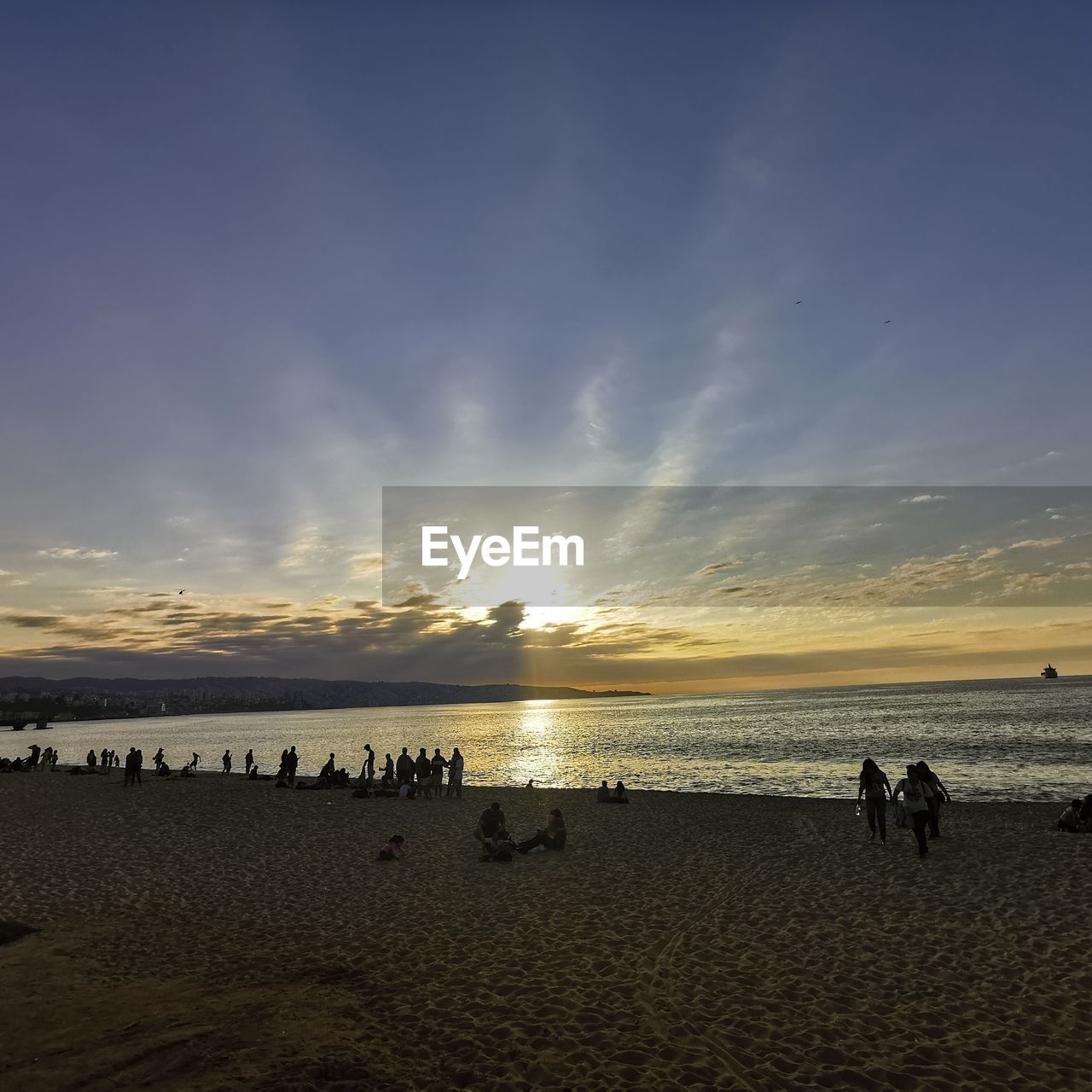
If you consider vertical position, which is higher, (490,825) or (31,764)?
(490,825)

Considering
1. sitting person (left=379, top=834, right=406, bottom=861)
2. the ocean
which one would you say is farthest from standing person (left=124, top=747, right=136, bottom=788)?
sitting person (left=379, top=834, right=406, bottom=861)

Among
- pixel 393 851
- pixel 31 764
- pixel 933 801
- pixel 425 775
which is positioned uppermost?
pixel 933 801

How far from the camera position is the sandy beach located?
705 centimetres

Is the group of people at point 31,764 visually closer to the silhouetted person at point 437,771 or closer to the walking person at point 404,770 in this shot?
the walking person at point 404,770

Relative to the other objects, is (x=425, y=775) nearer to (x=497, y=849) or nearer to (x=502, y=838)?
(x=502, y=838)

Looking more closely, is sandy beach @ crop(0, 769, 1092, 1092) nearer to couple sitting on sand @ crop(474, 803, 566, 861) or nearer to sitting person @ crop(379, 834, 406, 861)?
couple sitting on sand @ crop(474, 803, 566, 861)

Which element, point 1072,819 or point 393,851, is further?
point 1072,819

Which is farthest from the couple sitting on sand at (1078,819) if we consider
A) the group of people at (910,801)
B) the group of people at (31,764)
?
the group of people at (31,764)

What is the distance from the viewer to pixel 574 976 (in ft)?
31.2

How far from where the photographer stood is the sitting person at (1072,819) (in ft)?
60.6

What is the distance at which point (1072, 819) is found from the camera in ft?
61.0

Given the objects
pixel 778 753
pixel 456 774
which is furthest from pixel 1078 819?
pixel 778 753

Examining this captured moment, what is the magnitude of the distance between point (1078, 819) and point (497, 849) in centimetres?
1607

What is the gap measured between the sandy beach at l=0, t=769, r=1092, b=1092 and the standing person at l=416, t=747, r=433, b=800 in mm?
9544
